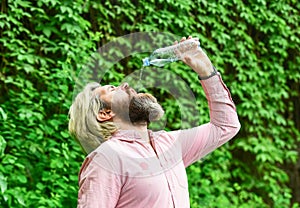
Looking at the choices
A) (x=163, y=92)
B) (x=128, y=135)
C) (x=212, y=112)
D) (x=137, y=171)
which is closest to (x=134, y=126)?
(x=128, y=135)

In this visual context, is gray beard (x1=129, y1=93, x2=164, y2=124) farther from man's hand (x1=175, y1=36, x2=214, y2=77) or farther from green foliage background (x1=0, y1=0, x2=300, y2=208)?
green foliage background (x1=0, y1=0, x2=300, y2=208)

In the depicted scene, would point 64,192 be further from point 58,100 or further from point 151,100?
point 151,100

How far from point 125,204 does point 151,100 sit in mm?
307

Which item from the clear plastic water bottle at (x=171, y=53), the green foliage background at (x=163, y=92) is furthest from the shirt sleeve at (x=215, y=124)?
the green foliage background at (x=163, y=92)

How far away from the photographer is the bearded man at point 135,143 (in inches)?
63.8

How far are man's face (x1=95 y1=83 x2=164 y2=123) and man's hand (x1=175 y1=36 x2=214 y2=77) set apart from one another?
24 cm

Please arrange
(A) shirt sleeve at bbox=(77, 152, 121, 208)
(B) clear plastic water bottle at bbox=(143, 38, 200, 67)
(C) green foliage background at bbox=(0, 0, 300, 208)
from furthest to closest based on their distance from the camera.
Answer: (C) green foliage background at bbox=(0, 0, 300, 208), (B) clear plastic water bottle at bbox=(143, 38, 200, 67), (A) shirt sleeve at bbox=(77, 152, 121, 208)

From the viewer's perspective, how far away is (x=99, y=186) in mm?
1597

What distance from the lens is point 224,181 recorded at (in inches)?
166

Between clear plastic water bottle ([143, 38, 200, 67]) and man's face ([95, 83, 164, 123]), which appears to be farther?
clear plastic water bottle ([143, 38, 200, 67])

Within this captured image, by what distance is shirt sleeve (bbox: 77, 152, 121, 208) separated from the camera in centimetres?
159

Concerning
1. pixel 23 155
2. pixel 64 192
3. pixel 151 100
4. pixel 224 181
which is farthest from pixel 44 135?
pixel 151 100

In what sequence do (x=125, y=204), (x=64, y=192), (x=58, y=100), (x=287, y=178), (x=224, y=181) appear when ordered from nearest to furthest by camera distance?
(x=125, y=204), (x=64, y=192), (x=58, y=100), (x=224, y=181), (x=287, y=178)

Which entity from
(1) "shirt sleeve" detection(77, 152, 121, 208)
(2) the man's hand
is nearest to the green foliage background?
(2) the man's hand
